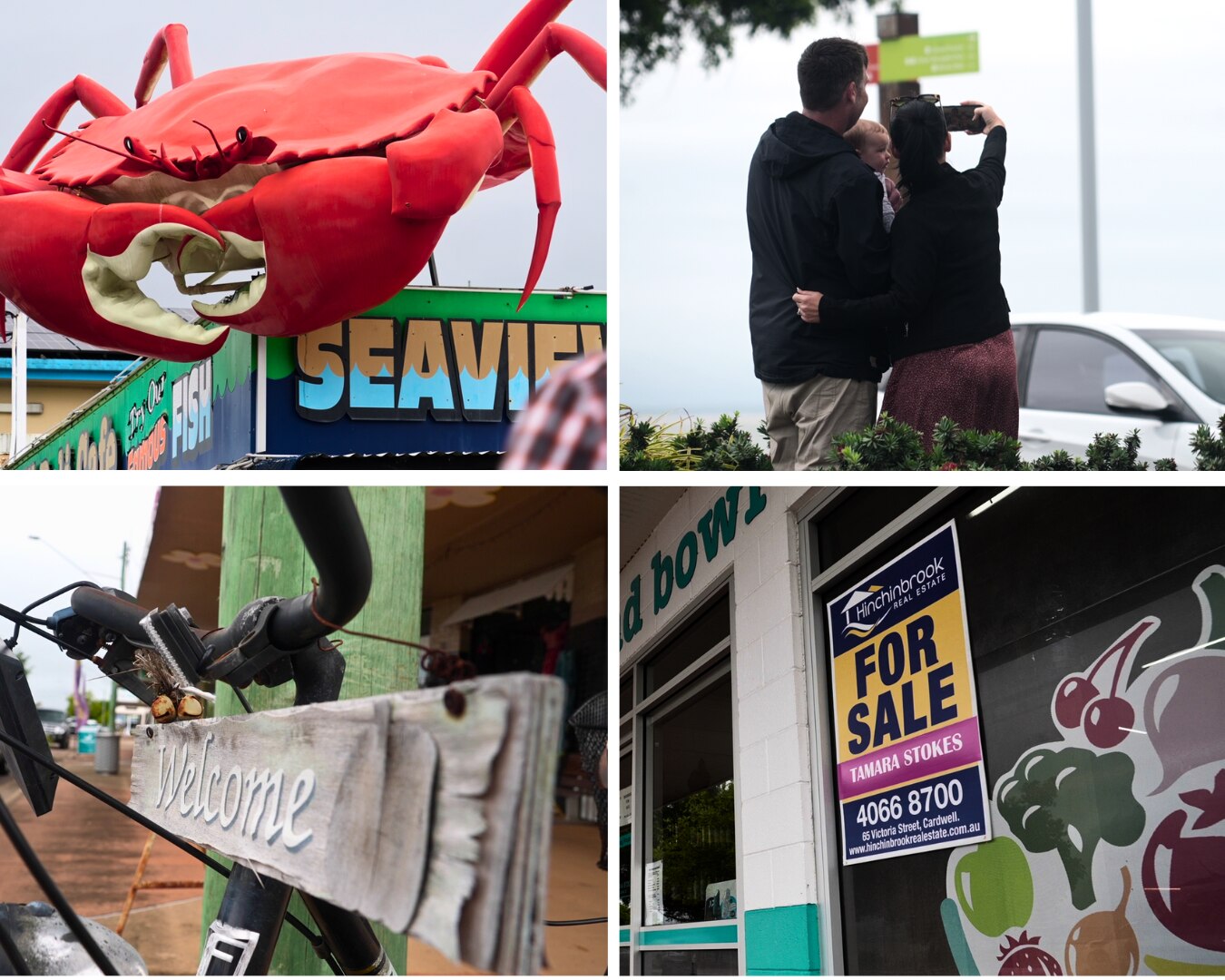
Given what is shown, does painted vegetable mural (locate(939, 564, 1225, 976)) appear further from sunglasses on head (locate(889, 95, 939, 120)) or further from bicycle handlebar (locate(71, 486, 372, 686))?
bicycle handlebar (locate(71, 486, 372, 686))

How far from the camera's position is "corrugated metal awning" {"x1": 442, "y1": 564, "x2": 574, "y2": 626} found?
88.0 inches

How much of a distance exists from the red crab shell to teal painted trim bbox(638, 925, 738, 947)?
2413 millimetres

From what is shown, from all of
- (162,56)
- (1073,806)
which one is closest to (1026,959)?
(1073,806)

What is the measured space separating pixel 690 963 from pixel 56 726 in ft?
7.96

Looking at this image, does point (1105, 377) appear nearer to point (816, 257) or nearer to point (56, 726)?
point (816, 257)

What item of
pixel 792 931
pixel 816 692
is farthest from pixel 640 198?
pixel 792 931

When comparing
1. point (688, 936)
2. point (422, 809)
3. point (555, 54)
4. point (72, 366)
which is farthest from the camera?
point (688, 936)

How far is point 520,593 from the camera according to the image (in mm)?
2279

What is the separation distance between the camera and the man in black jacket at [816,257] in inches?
98.3

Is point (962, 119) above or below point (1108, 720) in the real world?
above

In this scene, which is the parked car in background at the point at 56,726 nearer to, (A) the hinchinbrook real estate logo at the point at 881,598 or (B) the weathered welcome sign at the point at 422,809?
(B) the weathered welcome sign at the point at 422,809

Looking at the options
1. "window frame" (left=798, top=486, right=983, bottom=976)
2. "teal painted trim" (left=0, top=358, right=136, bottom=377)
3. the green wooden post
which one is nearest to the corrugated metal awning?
the green wooden post

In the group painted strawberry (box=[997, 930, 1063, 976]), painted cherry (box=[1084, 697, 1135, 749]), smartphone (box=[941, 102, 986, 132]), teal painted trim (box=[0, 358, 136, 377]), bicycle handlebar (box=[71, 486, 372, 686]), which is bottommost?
painted strawberry (box=[997, 930, 1063, 976])

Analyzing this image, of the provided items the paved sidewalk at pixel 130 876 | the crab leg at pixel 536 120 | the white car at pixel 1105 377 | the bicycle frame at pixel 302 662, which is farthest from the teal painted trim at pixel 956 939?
the crab leg at pixel 536 120
